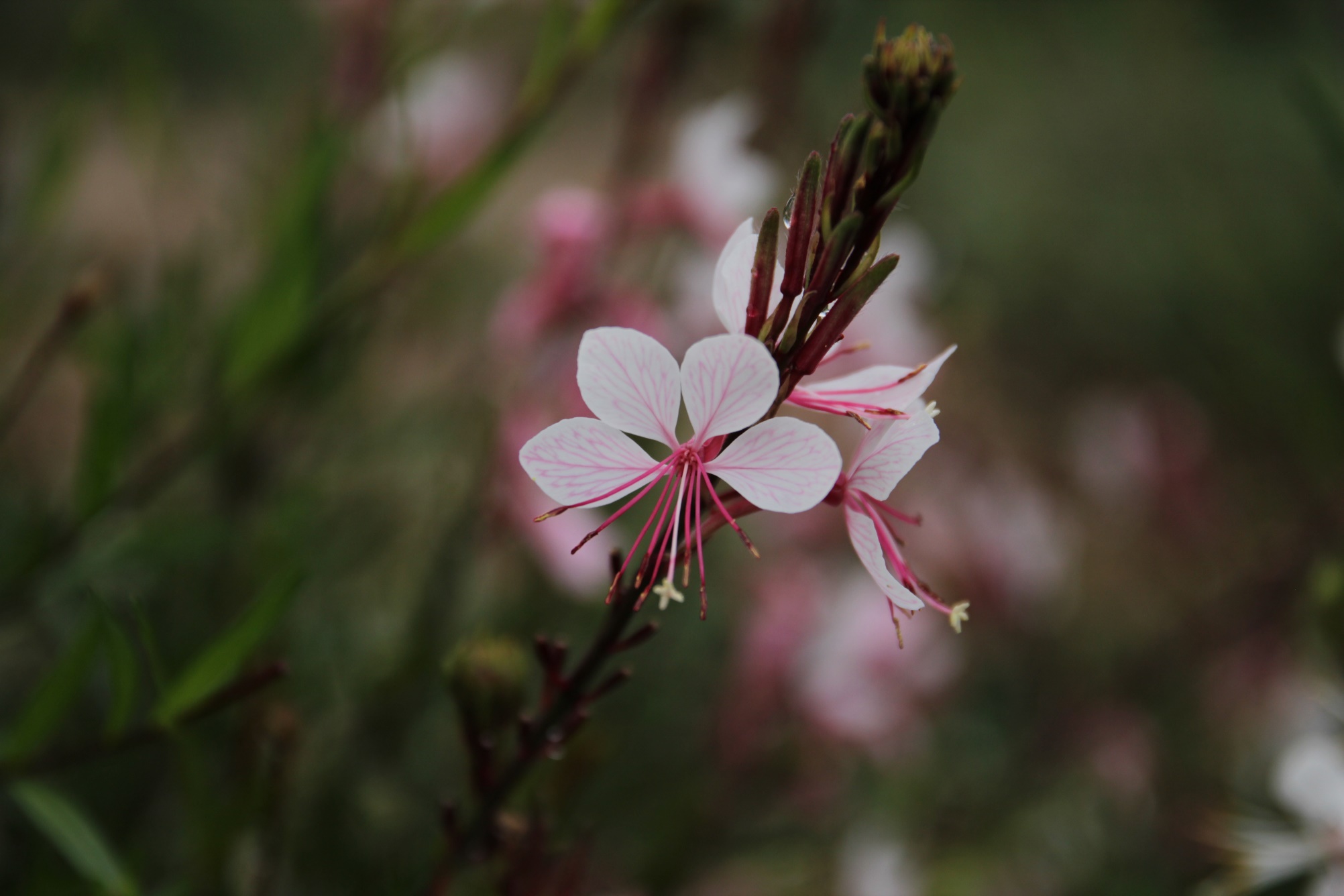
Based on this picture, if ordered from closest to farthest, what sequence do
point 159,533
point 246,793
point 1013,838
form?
point 246,793
point 159,533
point 1013,838

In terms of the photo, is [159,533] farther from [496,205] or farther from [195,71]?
[195,71]

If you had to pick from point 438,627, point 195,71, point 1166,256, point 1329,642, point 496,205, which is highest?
point 195,71

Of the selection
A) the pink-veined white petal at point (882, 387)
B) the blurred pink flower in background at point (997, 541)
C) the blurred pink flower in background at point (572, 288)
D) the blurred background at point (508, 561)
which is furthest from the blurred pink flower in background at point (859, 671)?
the pink-veined white petal at point (882, 387)

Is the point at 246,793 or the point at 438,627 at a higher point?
the point at 438,627

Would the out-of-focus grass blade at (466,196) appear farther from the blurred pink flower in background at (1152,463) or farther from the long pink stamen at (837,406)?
the blurred pink flower in background at (1152,463)

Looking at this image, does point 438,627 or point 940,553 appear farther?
point 940,553

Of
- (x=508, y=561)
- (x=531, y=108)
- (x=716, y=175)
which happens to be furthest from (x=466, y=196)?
(x=508, y=561)

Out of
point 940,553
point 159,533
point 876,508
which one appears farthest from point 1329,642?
point 159,533

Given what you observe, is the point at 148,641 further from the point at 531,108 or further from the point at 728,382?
the point at 531,108
